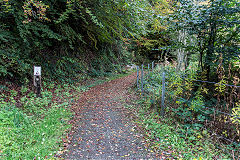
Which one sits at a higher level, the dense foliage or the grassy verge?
the dense foliage

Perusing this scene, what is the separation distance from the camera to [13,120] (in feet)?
12.8

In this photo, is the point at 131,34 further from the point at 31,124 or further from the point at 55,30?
the point at 31,124

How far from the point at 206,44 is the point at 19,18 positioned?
21.1ft

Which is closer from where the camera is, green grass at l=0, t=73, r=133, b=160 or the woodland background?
green grass at l=0, t=73, r=133, b=160

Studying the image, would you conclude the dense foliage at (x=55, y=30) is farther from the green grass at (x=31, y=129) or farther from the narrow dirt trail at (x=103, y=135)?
the narrow dirt trail at (x=103, y=135)

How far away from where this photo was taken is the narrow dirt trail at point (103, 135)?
3252mm

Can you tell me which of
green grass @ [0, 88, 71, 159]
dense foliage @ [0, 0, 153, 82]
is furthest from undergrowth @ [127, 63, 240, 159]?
dense foliage @ [0, 0, 153, 82]

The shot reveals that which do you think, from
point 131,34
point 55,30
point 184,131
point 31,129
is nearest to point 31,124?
point 31,129

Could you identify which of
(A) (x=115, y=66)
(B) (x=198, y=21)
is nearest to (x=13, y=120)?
(B) (x=198, y=21)

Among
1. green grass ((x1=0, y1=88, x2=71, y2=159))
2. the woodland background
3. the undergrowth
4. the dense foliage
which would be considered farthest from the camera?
the dense foliage

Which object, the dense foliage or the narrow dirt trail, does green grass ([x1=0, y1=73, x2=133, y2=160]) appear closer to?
the narrow dirt trail

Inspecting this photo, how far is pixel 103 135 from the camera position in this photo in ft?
13.1

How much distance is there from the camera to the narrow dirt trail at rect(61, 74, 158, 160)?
3.25 m

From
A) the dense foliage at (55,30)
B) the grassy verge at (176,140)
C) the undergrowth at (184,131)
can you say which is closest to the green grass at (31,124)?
the dense foliage at (55,30)
